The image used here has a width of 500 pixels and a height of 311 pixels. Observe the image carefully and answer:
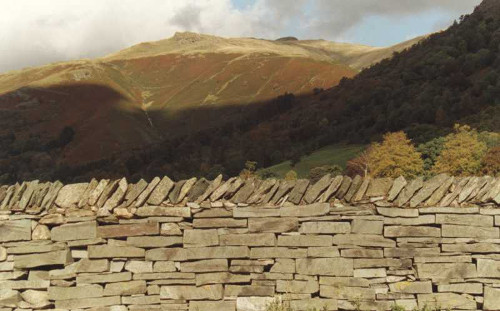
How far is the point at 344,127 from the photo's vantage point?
276 ft

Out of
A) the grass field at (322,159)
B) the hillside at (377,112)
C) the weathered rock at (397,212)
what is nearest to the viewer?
the weathered rock at (397,212)

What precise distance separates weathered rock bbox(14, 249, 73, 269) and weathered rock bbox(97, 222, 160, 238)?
1.95ft

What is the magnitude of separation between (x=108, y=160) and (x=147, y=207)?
97.0 m

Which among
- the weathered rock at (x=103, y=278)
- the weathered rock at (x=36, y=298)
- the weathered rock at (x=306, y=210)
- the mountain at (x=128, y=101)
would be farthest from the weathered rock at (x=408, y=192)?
the mountain at (x=128, y=101)

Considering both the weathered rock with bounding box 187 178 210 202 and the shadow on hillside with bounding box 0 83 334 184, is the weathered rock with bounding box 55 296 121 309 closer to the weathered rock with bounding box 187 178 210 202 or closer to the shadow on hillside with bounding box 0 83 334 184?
the weathered rock with bounding box 187 178 210 202

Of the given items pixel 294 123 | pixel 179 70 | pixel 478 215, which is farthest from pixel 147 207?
pixel 179 70

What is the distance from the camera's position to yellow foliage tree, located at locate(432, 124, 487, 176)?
45.4 metres

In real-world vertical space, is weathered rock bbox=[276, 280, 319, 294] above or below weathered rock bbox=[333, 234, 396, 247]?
below

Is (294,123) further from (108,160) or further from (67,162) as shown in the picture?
(67,162)

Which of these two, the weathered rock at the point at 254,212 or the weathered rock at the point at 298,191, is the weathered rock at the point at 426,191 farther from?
the weathered rock at the point at 254,212

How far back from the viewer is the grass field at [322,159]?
209ft

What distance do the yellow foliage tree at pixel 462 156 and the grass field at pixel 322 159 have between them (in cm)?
1527

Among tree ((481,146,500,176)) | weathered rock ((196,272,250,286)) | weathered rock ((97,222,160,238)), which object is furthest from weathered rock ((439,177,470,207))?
tree ((481,146,500,176))

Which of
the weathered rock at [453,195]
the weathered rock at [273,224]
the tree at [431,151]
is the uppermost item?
the tree at [431,151]
